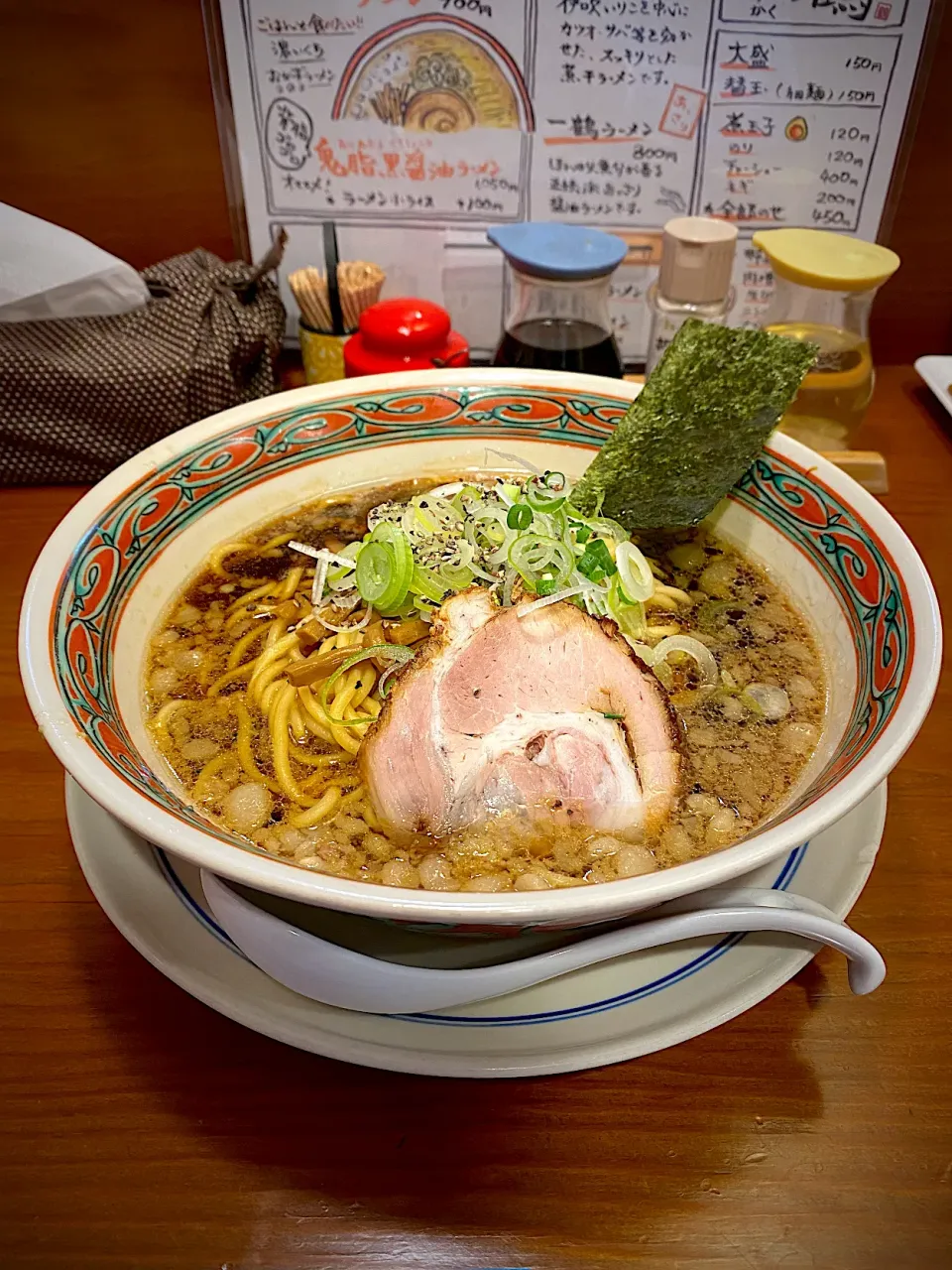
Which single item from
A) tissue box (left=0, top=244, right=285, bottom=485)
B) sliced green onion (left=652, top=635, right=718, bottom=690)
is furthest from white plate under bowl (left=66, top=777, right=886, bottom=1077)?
tissue box (left=0, top=244, right=285, bottom=485)

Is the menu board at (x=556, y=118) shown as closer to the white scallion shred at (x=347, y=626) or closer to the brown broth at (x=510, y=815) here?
the brown broth at (x=510, y=815)

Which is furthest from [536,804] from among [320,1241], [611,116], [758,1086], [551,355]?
[611,116]

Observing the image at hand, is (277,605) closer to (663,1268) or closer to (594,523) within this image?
(594,523)

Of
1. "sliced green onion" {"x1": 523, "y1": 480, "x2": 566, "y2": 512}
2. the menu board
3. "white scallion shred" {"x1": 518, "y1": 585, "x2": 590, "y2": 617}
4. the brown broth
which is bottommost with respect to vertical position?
the brown broth

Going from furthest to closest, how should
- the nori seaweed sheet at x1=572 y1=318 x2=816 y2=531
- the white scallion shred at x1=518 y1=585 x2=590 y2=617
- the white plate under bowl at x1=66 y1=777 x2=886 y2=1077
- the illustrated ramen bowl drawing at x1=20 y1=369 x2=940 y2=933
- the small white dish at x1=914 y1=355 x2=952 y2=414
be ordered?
the small white dish at x1=914 y1=355 x2=952 y2=414, the nori seaweed sheet at x1=572 y1=318 x2=816 y2=531, the white scallion shred at x1=518 y1=585 x2=590 y2=617, the white plate under bowl at x1=66 y1=777 x2=886 y2=1077, the illustrated ramen bowl drawing at x1=20 y1=369 x2=940 y2=933

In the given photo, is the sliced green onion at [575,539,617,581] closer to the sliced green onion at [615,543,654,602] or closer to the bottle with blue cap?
the sliced green onion at [615,543,654,602]

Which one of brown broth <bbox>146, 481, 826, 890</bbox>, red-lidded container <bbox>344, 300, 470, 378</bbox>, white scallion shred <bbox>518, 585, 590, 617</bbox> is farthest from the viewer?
red-lidded container <bbox>344, 300, 470, 378</bbox>
